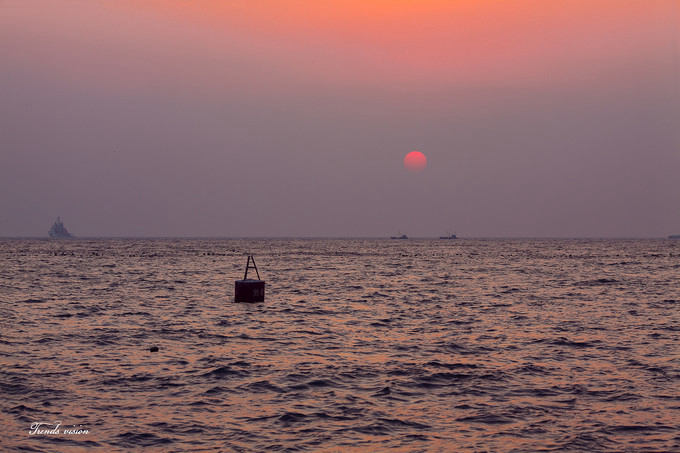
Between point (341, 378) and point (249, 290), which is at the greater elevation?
point (249, 290)

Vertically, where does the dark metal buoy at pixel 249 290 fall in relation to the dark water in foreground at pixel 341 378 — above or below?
above

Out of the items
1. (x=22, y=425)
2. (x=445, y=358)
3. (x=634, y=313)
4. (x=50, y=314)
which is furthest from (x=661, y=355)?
(x=50, y=314)

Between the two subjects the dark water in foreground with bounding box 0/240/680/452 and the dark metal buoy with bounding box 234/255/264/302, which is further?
the dark metal buoy with bounding box 234/255/264/302

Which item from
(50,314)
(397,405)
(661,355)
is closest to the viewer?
(397,405)

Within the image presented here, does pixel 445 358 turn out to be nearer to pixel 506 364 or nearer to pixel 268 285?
pixel 506 364

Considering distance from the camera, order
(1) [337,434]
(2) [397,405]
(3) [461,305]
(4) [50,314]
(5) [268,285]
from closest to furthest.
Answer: (1) [337,434] → (2) [397,405] → (4) [50,314] → (3) [461,305] → (5) [268,285]

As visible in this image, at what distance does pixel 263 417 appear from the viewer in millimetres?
14727

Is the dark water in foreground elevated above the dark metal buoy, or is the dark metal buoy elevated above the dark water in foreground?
the dark metal buoy

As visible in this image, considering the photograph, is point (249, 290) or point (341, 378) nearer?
point (341, 378)

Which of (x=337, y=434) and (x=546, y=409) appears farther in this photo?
(x=546, y=409)

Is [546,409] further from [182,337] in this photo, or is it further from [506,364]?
[182,337]

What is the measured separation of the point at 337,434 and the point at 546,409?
5.42 metres

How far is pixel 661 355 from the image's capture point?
2252 cm

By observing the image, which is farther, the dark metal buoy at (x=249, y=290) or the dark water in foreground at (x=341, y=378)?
the dark metal buoy at (x=249, y=290)
